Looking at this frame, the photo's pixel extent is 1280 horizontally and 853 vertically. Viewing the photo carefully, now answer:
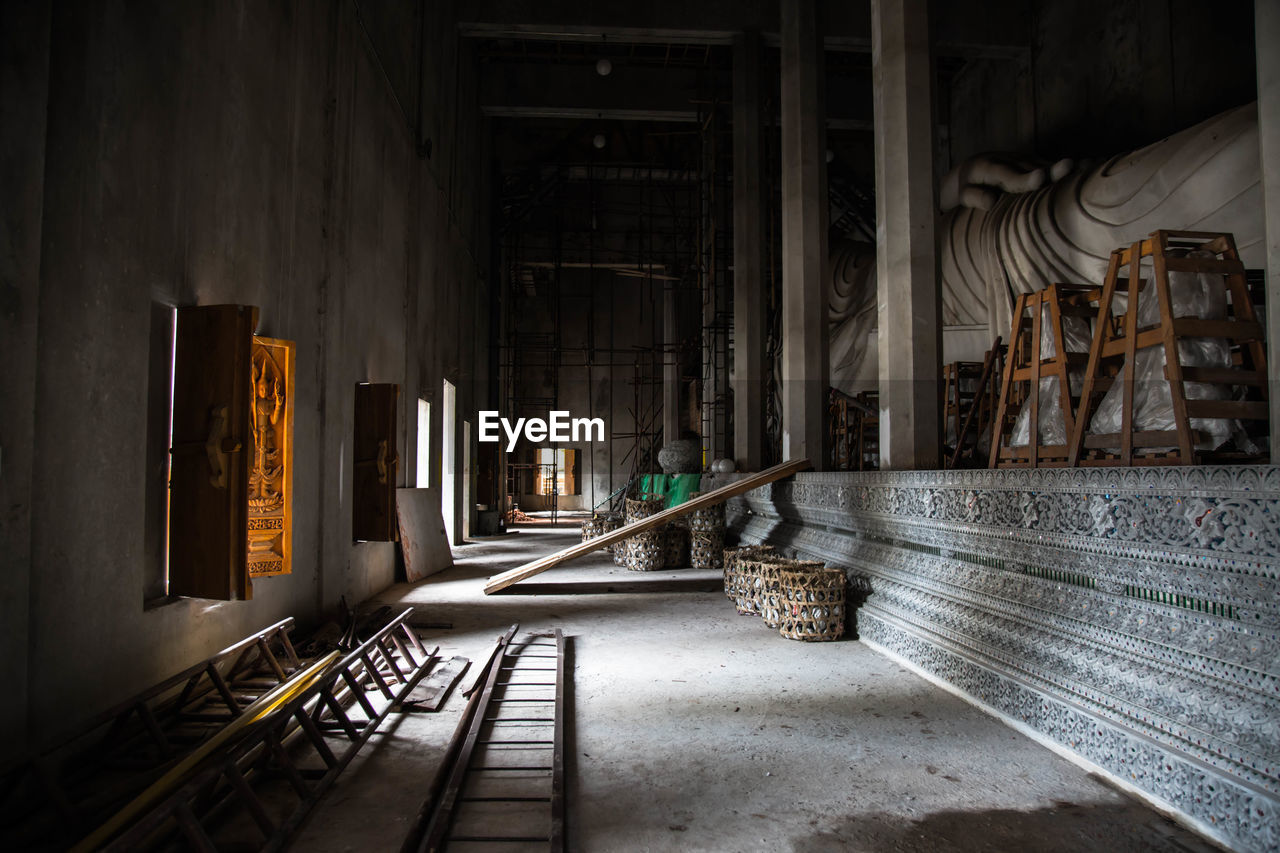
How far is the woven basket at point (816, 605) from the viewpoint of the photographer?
170 inches

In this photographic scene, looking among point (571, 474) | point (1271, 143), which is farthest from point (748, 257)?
point (571, 474)

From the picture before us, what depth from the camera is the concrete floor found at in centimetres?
197

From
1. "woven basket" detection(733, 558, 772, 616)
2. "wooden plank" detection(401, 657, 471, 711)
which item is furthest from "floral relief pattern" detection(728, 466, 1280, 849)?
"wooden plank" detection(401, 657, 471, 711)

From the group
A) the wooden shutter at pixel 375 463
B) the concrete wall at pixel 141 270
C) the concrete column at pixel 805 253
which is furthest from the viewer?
the concrete column at pixel 805 253

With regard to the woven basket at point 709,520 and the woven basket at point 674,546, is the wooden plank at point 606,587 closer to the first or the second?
the woven basket at point 674,546

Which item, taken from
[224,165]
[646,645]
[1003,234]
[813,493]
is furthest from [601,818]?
[1003,234]

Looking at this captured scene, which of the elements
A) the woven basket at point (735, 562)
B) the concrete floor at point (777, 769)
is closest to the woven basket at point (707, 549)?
the woven basket at point (735, 562)

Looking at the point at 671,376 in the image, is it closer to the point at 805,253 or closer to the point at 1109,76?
the point at 805,253

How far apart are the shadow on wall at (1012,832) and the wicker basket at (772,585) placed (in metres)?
2.42

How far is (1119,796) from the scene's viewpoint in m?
2.15

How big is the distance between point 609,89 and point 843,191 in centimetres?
508

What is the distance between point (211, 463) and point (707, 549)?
220 inches

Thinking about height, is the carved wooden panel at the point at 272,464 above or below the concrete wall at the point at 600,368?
below

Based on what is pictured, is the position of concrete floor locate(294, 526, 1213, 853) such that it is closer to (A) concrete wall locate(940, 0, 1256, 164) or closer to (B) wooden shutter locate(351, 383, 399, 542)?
(B) wooden shutter locate(351, 383, 399, 542)
